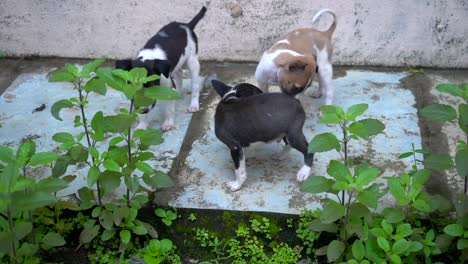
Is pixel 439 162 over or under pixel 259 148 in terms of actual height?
over

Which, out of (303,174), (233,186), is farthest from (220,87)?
(303,174)

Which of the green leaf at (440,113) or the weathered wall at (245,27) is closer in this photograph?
the green leaf at (440,113)

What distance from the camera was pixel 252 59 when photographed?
6168 millimetres

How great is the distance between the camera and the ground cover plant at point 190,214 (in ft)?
10.9

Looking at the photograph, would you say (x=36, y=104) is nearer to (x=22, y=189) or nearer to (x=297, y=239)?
(x=22, y=189)

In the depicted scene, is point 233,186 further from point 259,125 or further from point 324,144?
point 324,144

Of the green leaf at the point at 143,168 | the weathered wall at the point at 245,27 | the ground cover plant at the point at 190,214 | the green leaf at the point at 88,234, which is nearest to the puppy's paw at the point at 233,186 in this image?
the ground cover plant at the point at 190,214

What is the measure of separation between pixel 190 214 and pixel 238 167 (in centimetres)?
51

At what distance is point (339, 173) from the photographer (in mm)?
3322

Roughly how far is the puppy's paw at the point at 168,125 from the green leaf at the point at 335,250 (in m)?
2.01

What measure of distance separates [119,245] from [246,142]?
1191mm

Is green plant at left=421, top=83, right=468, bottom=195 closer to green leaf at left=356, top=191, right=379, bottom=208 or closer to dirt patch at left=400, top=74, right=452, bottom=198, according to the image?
green leaf at left=356, top=191, right=379, bottom=208

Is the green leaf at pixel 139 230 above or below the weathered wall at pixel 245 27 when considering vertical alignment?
below

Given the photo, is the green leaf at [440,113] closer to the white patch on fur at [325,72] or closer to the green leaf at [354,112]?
the green leaf at [354,112]
